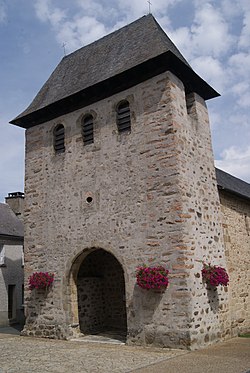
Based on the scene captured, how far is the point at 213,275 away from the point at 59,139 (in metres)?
6.18

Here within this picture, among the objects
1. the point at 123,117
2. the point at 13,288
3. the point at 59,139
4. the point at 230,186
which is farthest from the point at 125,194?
the point at 13,288

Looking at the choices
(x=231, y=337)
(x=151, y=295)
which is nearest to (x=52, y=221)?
(x=151, y=295)

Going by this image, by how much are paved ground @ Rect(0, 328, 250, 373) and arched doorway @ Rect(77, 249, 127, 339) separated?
2.12 metres

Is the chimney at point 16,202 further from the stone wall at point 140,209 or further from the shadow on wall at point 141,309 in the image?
the shadow on wall at point 141,309

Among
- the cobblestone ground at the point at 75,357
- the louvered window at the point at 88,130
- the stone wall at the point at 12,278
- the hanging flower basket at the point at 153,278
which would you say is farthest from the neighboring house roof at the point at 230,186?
the stone wall at the point at 12,278

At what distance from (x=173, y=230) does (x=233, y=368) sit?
3.33 m

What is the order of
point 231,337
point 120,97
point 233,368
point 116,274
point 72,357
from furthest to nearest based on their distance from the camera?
1. point 116,274
2. point 120,97
3. point 231,337
4. point 72,357
5. point 233,368

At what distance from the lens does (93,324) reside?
11703 millimetres

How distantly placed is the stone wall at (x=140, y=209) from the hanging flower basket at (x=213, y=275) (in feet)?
0.75

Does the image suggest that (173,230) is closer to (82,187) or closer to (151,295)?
(151,295)

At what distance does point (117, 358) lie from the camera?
24.4ft

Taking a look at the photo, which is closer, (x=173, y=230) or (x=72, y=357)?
(x=72, y=357)

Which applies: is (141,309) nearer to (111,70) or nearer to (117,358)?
(117,358)

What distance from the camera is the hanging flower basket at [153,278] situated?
855 centimetres
